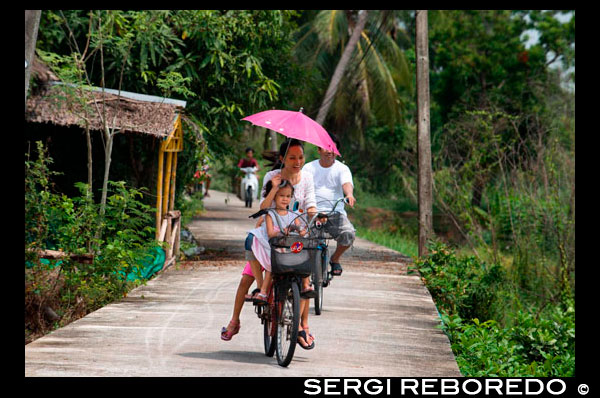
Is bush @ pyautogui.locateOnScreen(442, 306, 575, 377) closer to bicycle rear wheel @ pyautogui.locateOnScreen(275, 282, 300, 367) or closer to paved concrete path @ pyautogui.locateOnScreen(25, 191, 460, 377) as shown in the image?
paved concrete path @ pyautogui.locateOnScreen(25, 191, 460, 377)

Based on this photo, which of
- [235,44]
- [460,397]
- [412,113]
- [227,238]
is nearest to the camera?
Result: [460,397]

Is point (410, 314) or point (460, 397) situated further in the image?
point (410, 314)

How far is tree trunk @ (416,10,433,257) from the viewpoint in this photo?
51.3ft

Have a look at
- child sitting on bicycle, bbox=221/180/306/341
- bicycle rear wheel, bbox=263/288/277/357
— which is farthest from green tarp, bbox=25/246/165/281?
child sitting on bicycle, bbox=221/180/306/341

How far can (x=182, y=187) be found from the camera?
60.4 ft

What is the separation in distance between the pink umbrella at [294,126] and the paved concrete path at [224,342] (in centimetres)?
183

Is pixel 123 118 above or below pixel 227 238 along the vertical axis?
above

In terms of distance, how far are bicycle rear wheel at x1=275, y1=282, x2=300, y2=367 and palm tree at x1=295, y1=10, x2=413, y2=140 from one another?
77.0 feet

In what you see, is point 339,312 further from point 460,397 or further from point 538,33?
point 538,33

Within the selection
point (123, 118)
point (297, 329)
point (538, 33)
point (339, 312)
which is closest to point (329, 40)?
point (538, 33)

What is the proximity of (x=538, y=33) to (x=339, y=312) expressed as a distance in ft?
73.1

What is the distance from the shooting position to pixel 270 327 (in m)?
7.04

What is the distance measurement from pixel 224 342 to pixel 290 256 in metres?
1.86
